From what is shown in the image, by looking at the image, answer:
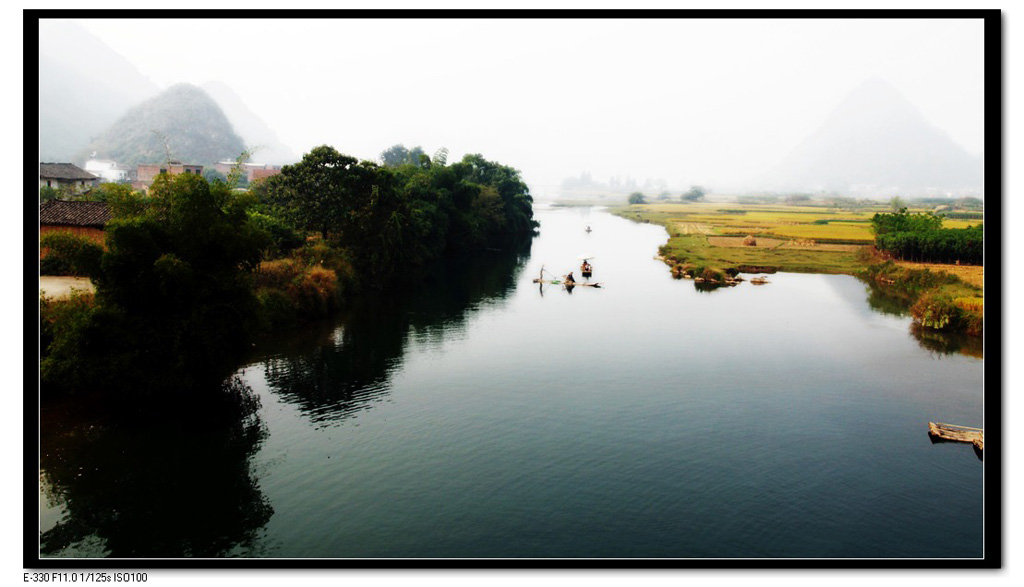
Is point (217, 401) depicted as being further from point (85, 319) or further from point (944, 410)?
point (944, 410)

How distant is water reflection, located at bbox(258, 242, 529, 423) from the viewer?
52.9ft

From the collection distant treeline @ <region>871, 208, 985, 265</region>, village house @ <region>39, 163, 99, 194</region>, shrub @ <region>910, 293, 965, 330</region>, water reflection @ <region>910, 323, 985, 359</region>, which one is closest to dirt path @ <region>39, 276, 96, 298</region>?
village house @ <region>39, 163, 99, 194</region>

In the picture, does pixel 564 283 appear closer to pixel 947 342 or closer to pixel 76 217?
pixel 947 342

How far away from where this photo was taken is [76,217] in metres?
22.5

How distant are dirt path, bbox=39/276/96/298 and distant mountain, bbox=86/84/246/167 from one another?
97.8 ft

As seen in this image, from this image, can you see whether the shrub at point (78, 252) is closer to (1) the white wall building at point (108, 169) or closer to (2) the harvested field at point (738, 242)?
(1) the white wall building at point (108, 169)

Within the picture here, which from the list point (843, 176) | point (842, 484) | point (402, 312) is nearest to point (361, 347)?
point (402, 312)

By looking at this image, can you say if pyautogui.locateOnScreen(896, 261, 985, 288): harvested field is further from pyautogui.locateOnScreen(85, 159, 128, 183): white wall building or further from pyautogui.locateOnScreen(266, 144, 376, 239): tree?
pyautogui.locateOnScreen(85, 159, 128, 183): white wall building

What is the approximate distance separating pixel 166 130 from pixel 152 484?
5303 centimetres

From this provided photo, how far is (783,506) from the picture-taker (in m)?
11.0

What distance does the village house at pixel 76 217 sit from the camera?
22031mm

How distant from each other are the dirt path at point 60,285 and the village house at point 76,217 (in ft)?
7.78

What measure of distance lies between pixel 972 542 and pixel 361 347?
15.4 m

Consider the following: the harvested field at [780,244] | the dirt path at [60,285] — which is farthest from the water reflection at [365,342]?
the harvested field at [780,244]
